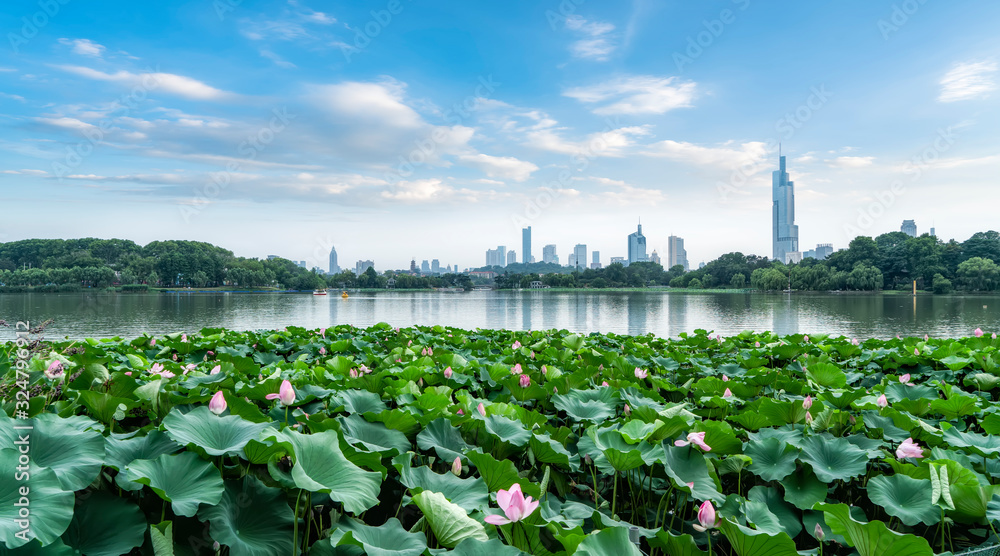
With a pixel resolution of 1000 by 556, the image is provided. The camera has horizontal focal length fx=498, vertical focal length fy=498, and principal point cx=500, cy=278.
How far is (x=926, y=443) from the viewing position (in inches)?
84.3

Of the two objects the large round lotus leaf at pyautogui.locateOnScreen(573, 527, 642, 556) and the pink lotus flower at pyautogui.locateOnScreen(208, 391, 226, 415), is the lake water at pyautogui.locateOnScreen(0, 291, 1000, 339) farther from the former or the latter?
the large round lotus leaf at pyautogui.locateOnScreen(573, 527, 642, 556)

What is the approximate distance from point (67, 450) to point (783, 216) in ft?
378

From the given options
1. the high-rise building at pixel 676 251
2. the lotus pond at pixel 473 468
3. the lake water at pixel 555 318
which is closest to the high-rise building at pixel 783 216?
the high-rise building at pixel 676 251

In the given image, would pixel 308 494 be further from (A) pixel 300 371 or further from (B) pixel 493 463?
(A) pixel 300 371

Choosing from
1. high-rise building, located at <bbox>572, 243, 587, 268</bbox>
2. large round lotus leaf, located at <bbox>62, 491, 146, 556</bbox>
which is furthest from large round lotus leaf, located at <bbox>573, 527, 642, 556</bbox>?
high-rise building, located at <bbox>572, 243, 587, 268</bbox>

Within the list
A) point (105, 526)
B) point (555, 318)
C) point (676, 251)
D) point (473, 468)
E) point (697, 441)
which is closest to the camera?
point (105, 526)

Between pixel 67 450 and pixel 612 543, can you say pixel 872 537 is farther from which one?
pixel 67 450

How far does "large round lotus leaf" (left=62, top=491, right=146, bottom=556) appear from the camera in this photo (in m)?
1.00

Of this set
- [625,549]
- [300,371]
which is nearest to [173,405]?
[300,371]

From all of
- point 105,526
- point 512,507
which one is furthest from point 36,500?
point 512,507

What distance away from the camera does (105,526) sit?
1042mm

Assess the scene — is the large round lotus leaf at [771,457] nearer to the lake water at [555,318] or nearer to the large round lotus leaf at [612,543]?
the large round lotus leaf at [612,543]

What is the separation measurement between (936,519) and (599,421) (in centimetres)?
112

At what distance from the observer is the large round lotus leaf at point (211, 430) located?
1214mm
